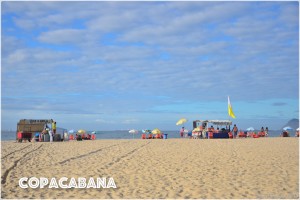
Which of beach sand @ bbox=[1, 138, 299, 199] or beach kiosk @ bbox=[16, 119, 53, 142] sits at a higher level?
beach kiosk @ bbox=[16, 119, 53, 142]

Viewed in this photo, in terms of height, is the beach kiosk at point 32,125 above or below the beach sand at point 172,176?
above

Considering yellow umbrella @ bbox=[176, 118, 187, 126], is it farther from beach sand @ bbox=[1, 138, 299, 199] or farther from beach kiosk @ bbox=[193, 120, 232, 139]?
beach sand @ bbox=[1, 138, 299, 199]

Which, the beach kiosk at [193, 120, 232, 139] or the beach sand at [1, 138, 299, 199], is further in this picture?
the beach kiosk at [193, 120, 232, 139]

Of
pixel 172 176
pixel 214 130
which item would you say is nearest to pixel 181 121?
pixel 214 130

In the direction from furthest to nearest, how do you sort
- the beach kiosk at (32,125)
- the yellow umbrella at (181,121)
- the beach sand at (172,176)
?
the yellow umbrella at (181,121) < the beach kiosk at (32,125) < the beach sand at (172,176)

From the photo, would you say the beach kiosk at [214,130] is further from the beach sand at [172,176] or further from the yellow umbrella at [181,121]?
the beach sand at [172,176]

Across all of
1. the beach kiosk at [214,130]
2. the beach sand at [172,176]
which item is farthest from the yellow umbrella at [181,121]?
the beach sand at [172,176]

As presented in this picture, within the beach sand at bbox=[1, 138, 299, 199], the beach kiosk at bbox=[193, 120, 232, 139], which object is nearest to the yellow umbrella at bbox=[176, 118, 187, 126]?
the beach kiosk at bbox=[193, 120, 232, 139]

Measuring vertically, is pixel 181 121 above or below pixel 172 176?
above

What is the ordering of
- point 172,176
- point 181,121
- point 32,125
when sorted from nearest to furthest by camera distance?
point 172,176 → point 32,125 → point 181,121

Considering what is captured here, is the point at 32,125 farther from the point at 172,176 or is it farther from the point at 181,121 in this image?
the point at 172,176

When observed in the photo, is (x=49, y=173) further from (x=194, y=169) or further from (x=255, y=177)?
(x=255, y=177)

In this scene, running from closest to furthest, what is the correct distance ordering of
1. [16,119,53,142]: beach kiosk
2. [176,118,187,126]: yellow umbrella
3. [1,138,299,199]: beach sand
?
1. [1,138,299,199]: beach sand
2. [16,119,53,142]: beach kiosk
3. [176,118,187,126]: yellow umbrella

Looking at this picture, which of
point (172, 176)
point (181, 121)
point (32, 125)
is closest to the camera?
point (172, 176)
